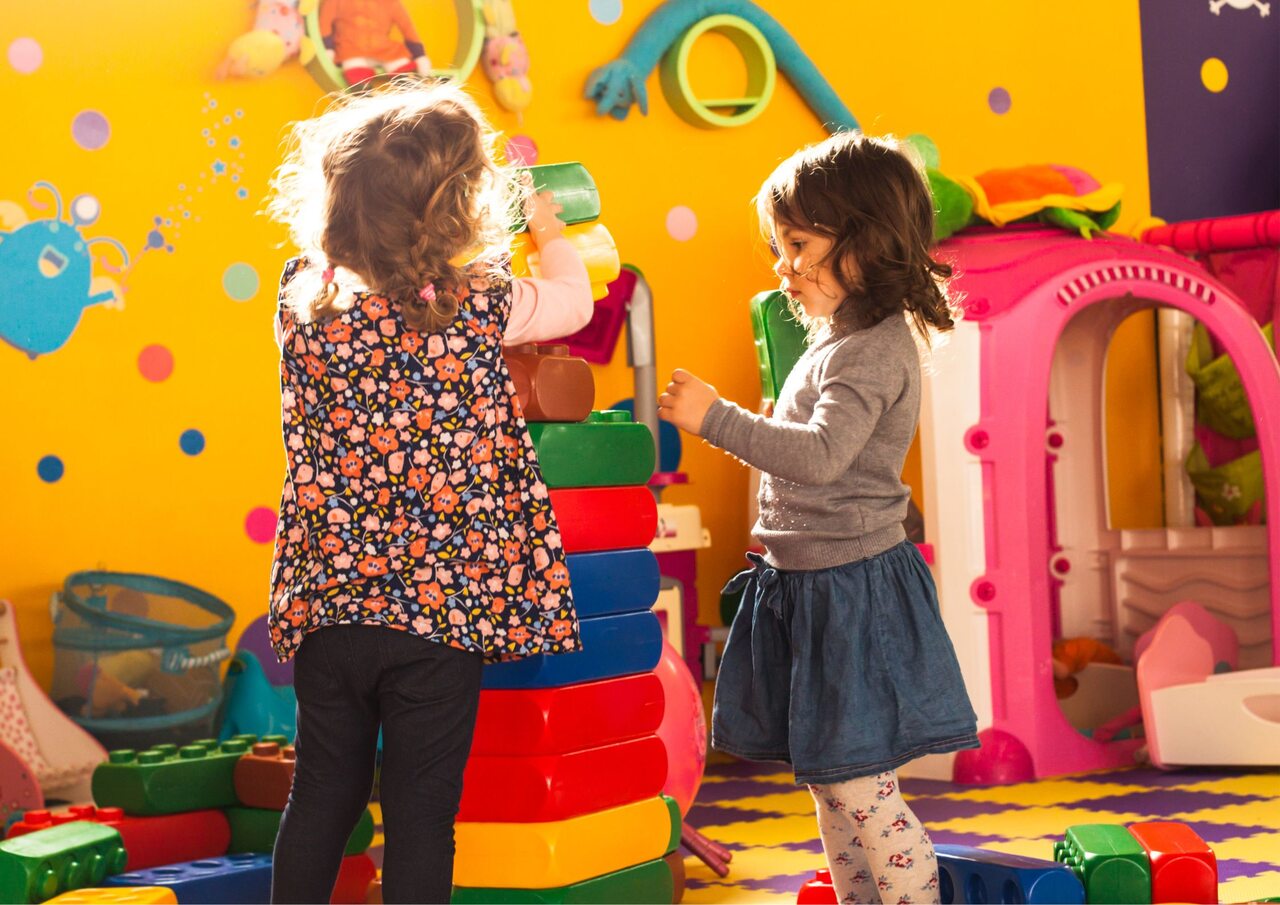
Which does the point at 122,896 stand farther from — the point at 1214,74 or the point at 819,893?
the point at 1214,74

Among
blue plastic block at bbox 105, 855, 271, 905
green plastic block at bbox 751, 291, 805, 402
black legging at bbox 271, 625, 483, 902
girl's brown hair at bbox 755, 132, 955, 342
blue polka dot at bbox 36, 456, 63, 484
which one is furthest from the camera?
blue polka dot at bbox 36, 456, 63, 484

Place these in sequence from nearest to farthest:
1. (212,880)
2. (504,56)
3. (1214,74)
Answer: (212,880) < (504,56) < (1214,74)

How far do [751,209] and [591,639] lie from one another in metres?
1.70

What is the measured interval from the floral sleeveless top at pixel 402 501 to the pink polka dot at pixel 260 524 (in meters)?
1.31

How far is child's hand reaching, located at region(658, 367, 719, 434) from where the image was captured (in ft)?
4.96

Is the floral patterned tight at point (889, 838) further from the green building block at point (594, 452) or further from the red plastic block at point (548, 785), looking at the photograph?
the green building block at point (594, 452)

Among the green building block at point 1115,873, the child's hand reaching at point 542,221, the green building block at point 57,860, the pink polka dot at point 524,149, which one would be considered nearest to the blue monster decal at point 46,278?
the pink polka dot at point 524,149

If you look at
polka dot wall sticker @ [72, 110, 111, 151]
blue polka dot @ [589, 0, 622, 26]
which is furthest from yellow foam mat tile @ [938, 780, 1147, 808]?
polka dot wall sticker @ [72, 110, 111, 151]

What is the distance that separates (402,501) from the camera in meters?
1.47

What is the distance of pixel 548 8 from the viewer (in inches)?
122

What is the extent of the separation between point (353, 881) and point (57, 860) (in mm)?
352

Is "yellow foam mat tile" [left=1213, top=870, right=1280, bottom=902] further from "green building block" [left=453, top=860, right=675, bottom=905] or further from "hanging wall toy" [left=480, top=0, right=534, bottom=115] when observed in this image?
"hanging wall toy" [left=480, top=0, right=534, bottom=115]

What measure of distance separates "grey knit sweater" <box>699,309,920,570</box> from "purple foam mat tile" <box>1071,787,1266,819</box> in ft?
3.78

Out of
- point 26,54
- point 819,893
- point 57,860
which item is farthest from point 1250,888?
point 26,54
